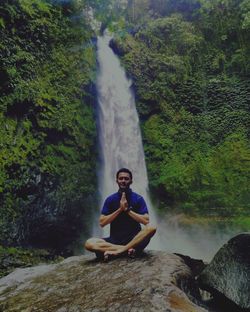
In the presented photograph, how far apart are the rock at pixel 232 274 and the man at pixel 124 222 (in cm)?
93

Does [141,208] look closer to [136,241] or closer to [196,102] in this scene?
[136,241]

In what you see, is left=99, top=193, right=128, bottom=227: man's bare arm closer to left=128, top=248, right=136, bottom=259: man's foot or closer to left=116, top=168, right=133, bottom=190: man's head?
left=116, top=168, right=133, bottom=190: man's head

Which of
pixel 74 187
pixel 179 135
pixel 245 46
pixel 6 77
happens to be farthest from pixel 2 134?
pixel 245 46

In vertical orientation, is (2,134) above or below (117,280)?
above

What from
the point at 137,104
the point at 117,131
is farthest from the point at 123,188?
the point at 137,104

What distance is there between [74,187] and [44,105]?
258 centimetres

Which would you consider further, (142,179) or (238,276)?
(142,179)

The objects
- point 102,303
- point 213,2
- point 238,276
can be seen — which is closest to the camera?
point 102,303

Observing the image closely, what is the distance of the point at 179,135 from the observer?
14062 millimetres

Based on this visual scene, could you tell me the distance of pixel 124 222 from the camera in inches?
159

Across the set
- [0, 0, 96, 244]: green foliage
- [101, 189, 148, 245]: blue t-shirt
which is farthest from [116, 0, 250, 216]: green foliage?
[101, 189, 148, 245]: blue t-shirt

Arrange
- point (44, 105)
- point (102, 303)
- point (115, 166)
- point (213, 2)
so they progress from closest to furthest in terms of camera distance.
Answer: point (102, 303)
point (44, 105)
point (115, 166)
point (213, 2)

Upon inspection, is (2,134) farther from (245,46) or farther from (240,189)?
(245,46)

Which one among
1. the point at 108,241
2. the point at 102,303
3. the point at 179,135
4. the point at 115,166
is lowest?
the point at 102,303
